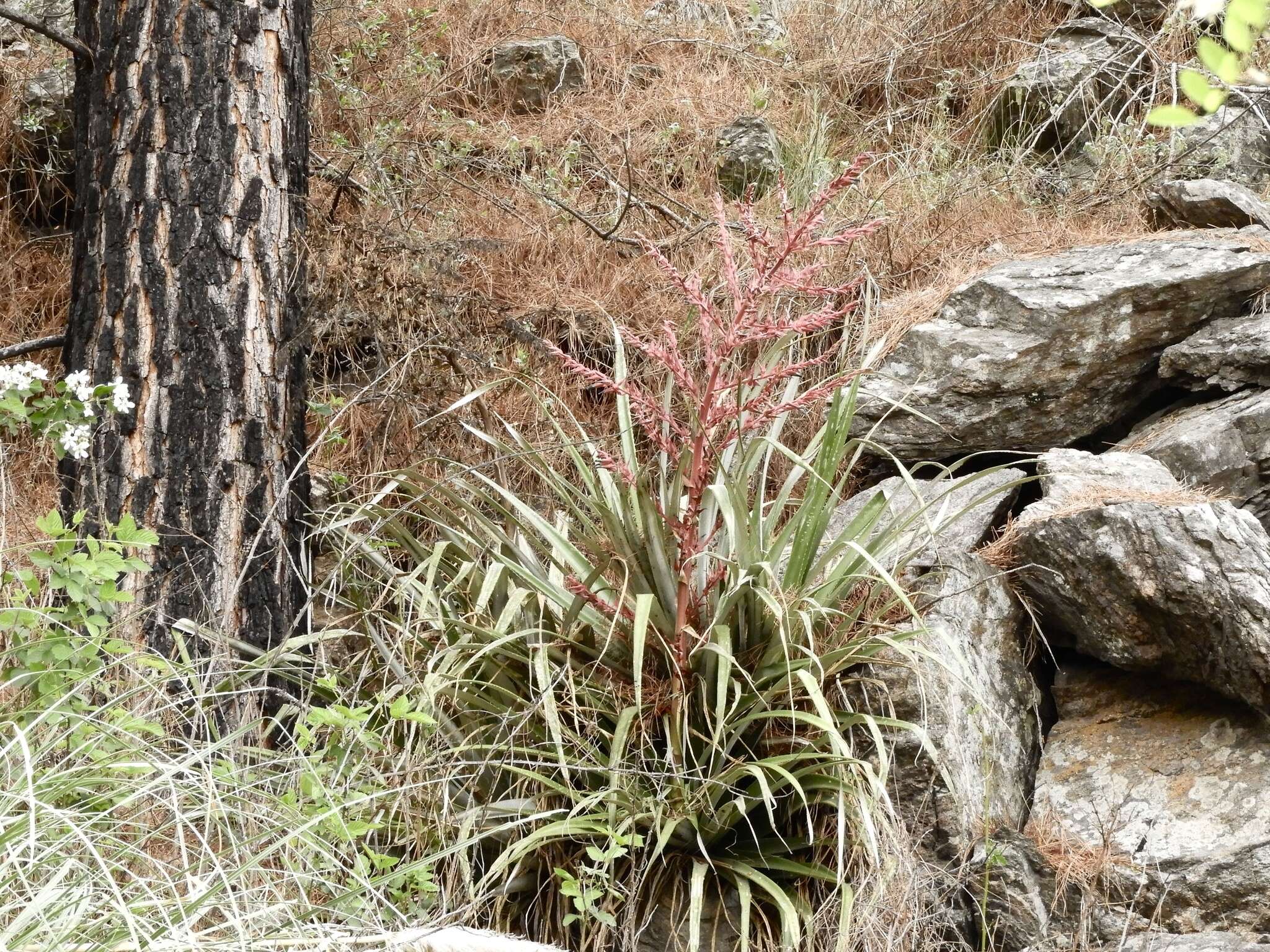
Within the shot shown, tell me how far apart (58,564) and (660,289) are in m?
2.82

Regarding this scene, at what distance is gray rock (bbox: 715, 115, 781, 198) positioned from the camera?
5621mm

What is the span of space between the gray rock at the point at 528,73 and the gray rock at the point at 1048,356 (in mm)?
2819

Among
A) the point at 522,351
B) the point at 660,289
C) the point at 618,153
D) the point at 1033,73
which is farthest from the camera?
the point at 1033,73

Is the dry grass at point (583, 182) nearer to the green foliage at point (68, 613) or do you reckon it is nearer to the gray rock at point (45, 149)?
the gray rock at point (45, 149)

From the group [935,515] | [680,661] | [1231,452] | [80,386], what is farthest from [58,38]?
[1231,452]

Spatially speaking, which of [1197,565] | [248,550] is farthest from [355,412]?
[1197,565]

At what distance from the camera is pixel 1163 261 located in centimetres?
417

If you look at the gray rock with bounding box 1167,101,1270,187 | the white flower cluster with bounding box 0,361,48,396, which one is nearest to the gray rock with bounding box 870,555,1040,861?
the white flower cluster with bounding box 0,361,48,396

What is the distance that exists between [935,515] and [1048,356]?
981mm

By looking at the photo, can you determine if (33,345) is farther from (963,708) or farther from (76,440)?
(963,708)

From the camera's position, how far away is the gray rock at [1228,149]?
534cm

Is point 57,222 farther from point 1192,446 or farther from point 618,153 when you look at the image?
point 1192,446

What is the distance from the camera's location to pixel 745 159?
5641 mm

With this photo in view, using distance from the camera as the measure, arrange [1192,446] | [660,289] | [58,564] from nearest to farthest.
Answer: [58,564]
[1192,446]
[660,289]
